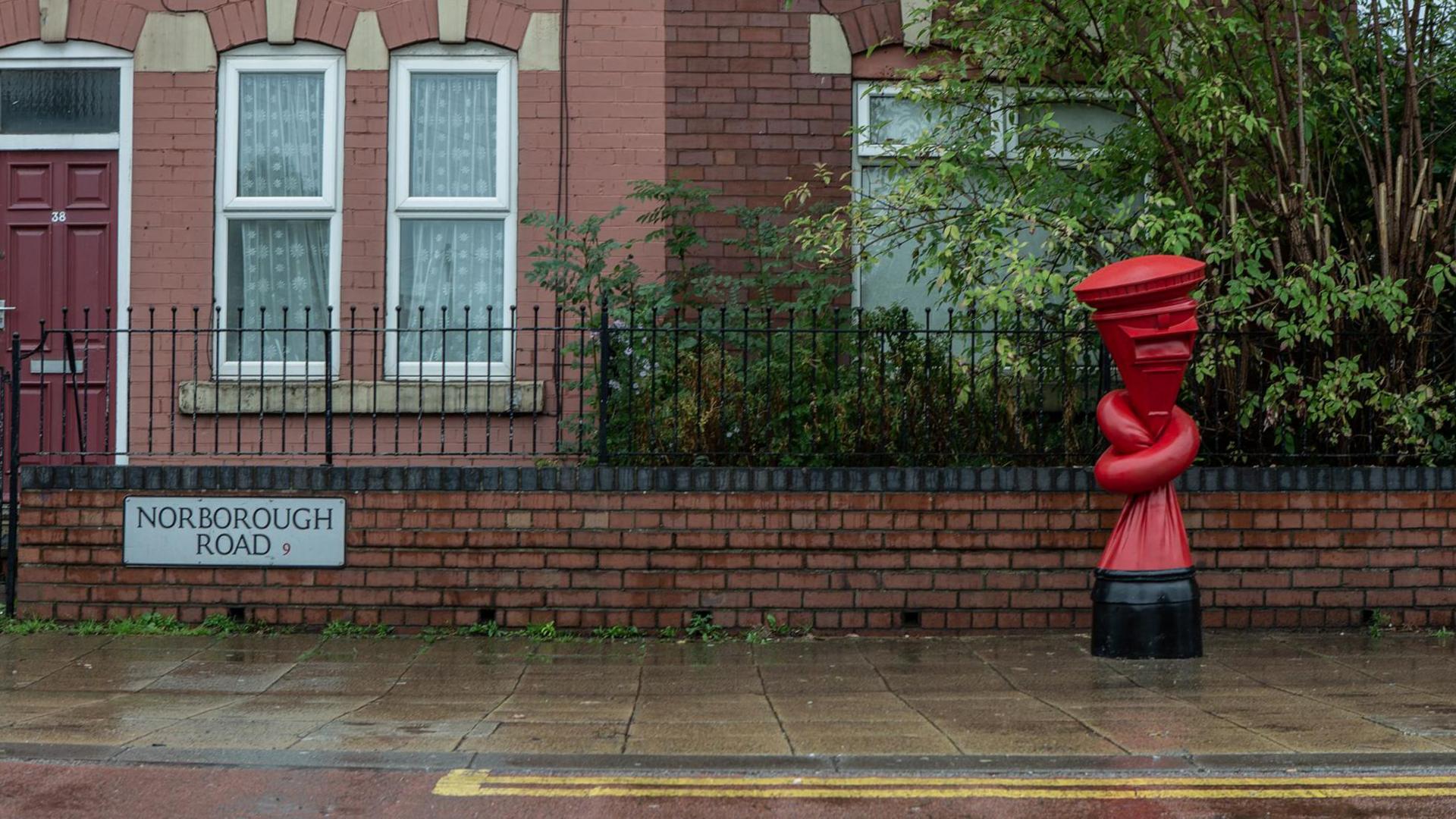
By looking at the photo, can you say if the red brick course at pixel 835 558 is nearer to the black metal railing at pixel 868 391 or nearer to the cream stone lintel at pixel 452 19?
the black metal railing at pixel 868 391

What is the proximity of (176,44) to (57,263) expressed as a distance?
1.77m

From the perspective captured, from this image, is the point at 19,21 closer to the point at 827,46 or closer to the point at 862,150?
the point at 827,46

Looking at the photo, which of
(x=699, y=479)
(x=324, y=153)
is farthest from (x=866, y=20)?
(x=699, y=479)

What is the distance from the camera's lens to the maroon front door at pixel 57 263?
11023mm

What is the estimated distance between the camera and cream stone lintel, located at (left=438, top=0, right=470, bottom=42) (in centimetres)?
1093

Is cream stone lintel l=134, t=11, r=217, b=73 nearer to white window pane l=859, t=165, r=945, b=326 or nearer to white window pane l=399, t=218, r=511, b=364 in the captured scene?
white window pane l=399, t=218, r=511, b=364

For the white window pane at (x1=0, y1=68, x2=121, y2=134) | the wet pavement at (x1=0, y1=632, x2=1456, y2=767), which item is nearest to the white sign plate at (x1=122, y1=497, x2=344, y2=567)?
the wet pavement at (x1=0, y1=632, x2=1456, y2=767)

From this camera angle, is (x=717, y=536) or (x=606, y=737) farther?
(x=717, y=536)

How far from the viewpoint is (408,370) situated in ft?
35.7

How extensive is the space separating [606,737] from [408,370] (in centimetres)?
518

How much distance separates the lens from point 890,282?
11398 millimetres

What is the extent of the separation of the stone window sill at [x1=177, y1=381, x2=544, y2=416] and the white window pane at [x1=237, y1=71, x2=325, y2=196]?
4.67ft

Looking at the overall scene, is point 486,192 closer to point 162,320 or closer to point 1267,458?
point 162,320

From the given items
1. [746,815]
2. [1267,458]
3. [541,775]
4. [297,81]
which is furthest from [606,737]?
[297,81]
